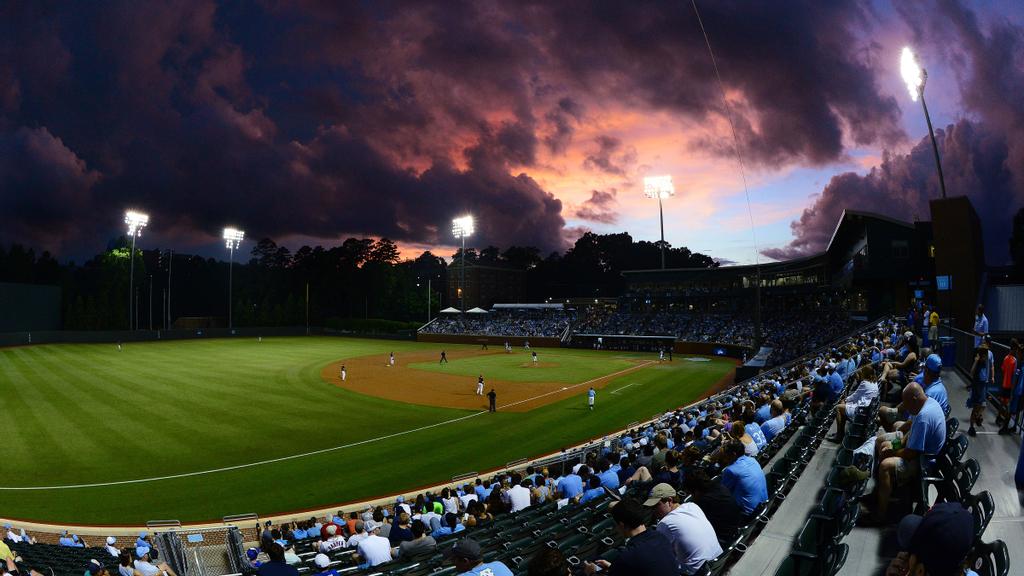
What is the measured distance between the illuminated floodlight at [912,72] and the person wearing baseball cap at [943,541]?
22525 mm

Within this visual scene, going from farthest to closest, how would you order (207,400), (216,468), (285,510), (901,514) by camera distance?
(207,400)
(216,468)
(285,510)
(901,514)

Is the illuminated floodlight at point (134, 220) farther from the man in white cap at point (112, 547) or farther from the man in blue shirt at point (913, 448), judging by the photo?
the man in blue shirt at point (913, 448)

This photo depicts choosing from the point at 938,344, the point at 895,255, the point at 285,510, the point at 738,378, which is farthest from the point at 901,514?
the point at 895,255

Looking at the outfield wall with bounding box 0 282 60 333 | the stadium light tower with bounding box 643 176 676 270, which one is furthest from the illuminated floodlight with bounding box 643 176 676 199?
the outfield wall with bounding box 0 282 60 333

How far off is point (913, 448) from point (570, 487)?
7058 mm

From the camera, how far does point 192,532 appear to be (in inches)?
593

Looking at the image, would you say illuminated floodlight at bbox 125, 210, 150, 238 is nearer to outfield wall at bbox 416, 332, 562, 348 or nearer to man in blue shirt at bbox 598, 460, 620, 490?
outfield wall at bbox 416, 332, 562, 348

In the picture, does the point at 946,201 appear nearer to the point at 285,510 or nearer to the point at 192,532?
the point at 285,510

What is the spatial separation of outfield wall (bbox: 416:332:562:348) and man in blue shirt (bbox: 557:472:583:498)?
62900 mm

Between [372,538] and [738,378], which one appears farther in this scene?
[738,378]

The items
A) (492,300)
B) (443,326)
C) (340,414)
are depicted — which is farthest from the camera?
(492,300)

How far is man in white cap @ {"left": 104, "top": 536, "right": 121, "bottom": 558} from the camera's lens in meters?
13.0

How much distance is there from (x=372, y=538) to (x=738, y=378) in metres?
36.4

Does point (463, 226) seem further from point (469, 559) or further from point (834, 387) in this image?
point (469, 559)
